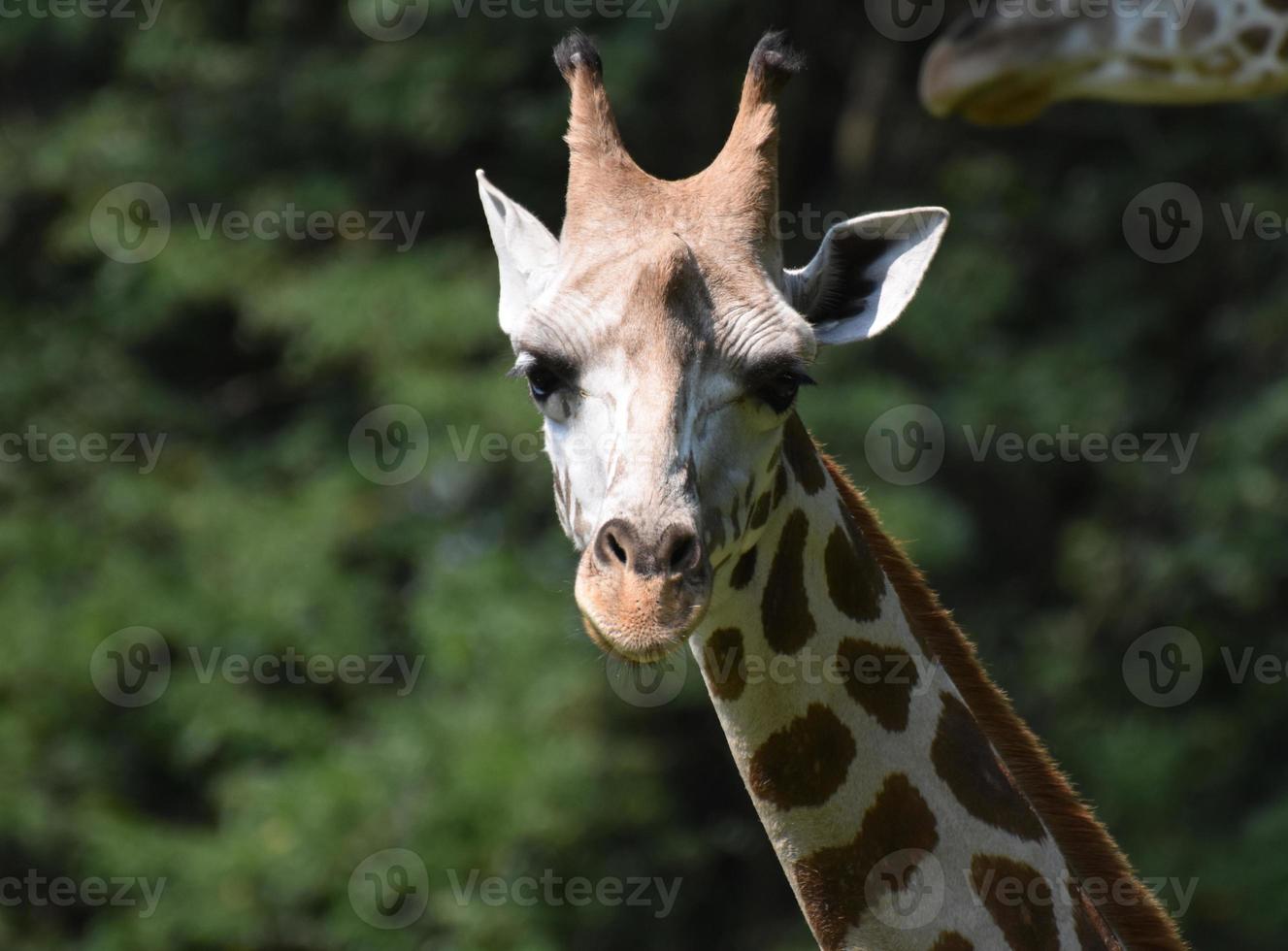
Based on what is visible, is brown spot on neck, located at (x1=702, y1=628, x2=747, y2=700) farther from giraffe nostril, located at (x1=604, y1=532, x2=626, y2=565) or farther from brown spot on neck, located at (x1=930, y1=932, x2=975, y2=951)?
brown spot on neck, located at (x1=930, y1=932, x2=975, y2=951)

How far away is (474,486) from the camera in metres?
8.64

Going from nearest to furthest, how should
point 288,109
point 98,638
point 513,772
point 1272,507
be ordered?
point 513,772 < point 1272,507 < point 98,638 < point 288,109

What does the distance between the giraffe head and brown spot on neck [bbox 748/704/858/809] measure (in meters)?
0.30

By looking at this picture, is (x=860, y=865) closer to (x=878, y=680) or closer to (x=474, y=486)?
(x=878, y=680)

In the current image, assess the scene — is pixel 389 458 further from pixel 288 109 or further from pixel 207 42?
pixel 207 42

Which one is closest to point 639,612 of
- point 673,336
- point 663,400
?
point 663,400

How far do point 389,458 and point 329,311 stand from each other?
2.45ft

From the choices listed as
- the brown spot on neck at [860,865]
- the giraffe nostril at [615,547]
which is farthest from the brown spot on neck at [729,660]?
the giraffe nostril at [615,547]

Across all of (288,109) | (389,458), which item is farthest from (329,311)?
(288,109)

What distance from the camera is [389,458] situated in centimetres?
860

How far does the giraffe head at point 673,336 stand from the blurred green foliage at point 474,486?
4707mm

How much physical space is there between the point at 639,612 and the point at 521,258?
0.98 metres

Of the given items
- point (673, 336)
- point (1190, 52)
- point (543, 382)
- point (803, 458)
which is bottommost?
point (803, 458)

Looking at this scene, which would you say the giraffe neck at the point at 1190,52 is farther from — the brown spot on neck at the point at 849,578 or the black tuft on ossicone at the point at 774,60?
the brown spot on neck at the point at 849,578
